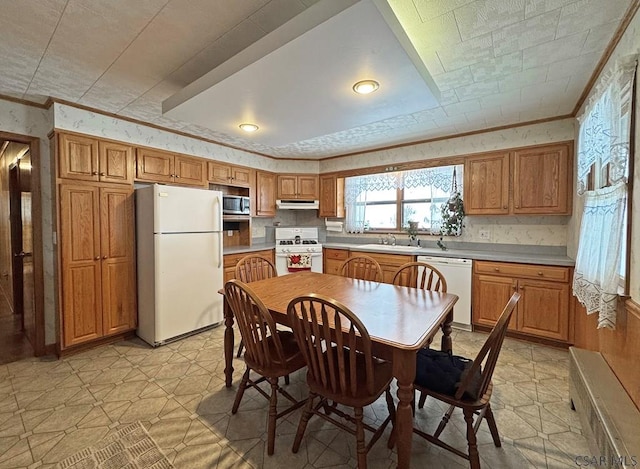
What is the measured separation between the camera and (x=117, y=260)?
310 cm

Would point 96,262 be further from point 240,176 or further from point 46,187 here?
point 240,176

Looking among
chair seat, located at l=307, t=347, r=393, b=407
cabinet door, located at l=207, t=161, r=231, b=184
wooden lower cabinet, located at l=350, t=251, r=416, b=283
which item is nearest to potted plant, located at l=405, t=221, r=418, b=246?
wooden lower cabinet, located at l=350, t=251, r=416, b=283

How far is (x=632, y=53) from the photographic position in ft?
5.19

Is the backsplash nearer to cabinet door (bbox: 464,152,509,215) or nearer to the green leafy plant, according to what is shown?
the green leafy plant

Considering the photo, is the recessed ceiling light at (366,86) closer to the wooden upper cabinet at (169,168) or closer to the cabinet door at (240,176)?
the wooden upper cabinet at (169,168)

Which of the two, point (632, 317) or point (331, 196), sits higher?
point (331, 196)

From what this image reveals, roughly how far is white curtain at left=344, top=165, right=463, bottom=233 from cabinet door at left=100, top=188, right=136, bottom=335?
3.18 meters

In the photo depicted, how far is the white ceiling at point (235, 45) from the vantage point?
1.55 m

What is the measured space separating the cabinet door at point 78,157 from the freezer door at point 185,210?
655 mm

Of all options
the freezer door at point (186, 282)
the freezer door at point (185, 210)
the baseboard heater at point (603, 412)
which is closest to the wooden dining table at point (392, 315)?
the baseboard heater at point (603, 412)

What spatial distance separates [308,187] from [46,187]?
3.39m

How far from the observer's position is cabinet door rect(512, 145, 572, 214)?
3.07 meters

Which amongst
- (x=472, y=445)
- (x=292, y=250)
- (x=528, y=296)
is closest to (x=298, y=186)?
(x=292, y=250)

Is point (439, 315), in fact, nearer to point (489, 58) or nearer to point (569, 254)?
point (489, 58)
